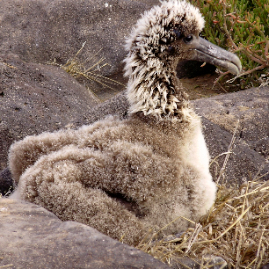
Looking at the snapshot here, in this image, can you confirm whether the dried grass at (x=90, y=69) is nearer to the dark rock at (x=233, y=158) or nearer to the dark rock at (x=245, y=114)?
the dark rock at (x=245, y=114)

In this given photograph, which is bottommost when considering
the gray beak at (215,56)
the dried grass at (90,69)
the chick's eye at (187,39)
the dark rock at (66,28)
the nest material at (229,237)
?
the dried grass at (90,69)

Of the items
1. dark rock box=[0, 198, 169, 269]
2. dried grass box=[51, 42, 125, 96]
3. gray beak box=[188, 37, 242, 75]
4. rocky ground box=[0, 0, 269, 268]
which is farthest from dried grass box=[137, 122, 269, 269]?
dried grass box=[51, 42, 125, 96]

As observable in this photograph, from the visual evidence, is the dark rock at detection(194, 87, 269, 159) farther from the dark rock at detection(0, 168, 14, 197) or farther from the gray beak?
the dark rock at detection(0, 168, 14, 197)

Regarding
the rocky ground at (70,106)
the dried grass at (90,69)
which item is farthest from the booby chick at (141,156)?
the dried grass at (90,69)

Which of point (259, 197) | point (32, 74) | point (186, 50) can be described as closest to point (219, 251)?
point (259, 197)

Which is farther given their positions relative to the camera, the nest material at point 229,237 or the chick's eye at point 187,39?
the chick's eye at point 187,39

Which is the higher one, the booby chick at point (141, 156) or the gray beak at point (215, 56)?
the gray beak at point (215, 56)

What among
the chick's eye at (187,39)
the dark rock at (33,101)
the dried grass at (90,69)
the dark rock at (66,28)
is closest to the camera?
the chick's eye at (187,39)

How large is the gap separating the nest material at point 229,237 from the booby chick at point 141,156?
147 mm

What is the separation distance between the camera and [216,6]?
6289 mm

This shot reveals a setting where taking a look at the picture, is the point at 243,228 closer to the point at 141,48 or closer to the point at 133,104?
the point at 133,104

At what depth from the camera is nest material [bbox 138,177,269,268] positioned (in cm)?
251

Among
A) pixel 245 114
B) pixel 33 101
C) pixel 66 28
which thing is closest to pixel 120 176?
pixel 33 101

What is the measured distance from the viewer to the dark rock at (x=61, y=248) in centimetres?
190
